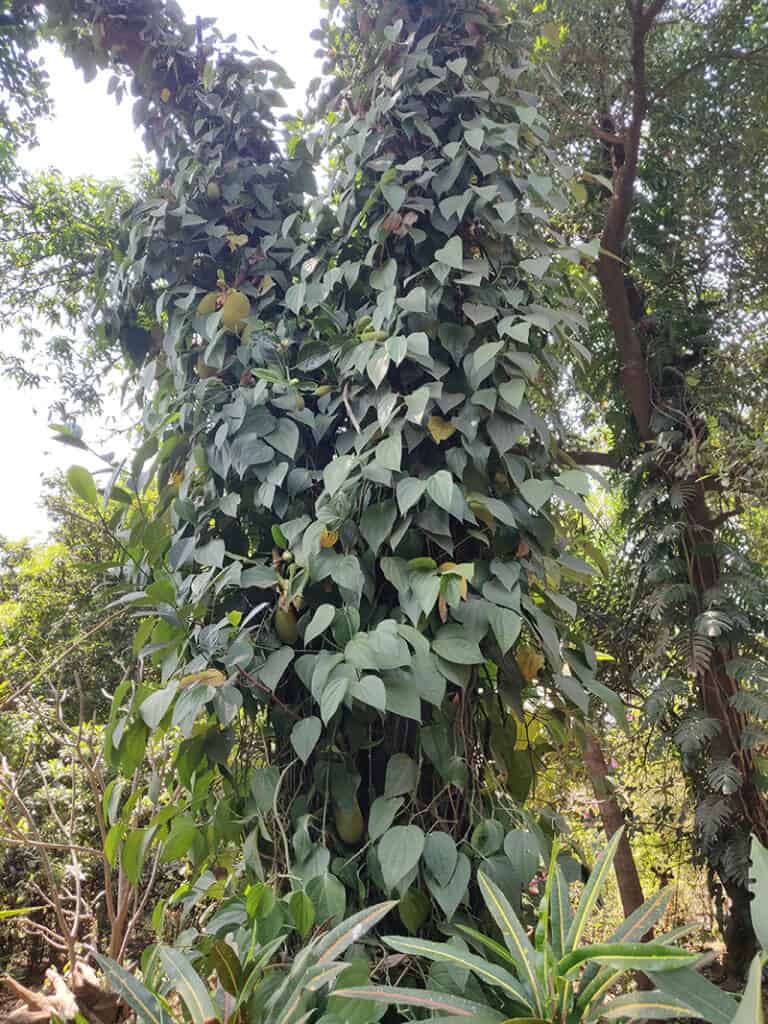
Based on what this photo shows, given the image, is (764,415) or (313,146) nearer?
(313,146)

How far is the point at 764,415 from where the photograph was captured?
7.93ft

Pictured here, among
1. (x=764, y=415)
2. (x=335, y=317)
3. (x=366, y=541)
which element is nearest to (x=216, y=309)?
(x=335, y=317)

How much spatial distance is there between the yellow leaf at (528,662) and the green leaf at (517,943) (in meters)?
0.35

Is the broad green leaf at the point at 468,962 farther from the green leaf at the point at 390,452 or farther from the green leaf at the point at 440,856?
the green leaf at the point at 390,452

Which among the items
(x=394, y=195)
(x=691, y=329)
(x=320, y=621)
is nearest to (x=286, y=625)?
(x=320, y=621)

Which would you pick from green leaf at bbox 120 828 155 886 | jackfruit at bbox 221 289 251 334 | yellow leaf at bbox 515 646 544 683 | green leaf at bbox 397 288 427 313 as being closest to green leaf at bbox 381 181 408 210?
green leaf at bbox 397 288 427 313

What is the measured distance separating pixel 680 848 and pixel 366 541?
249 cm

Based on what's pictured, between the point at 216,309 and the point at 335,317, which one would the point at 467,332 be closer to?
the point at 335,317

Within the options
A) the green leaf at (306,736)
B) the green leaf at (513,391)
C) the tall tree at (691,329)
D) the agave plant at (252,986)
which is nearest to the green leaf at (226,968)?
the agave plant at (252,986)

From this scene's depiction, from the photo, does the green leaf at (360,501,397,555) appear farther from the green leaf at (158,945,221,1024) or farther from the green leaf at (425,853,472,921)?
the green leaf at (158,945,221,1024)

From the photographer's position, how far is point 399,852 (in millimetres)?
805

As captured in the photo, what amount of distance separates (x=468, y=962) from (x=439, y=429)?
25.4 inches

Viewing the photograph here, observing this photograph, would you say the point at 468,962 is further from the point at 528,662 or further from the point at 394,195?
the point at 394,195

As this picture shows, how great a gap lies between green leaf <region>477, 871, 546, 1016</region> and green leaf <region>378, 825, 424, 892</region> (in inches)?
6.0
